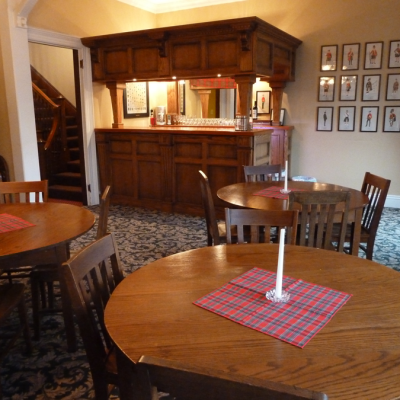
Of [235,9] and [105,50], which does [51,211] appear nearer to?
[105,50]

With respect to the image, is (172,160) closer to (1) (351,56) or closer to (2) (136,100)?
(2) (136,100)

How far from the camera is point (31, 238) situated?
2.05 m

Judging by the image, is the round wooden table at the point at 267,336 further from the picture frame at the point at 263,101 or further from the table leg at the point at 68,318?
the picture frame at the point at 263,101

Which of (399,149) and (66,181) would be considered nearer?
(399,149)

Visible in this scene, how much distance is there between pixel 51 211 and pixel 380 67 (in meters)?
4.85

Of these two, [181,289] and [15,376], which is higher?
[181,289]

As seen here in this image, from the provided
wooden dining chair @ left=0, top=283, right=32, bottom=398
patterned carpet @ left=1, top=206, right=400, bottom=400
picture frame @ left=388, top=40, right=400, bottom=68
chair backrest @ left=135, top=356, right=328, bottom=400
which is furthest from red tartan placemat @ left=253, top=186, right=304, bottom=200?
picture frame @ left=388, top=40, right=400, bottom=68

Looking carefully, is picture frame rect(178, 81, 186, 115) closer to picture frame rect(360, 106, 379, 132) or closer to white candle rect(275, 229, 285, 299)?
picture frame rect(360, 106, 379, 132)

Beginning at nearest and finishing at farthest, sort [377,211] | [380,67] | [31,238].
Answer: [31,238], [377,211], [380,67]

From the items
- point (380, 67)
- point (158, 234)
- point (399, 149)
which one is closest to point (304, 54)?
point (380, 67)

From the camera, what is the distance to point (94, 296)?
1.48 m

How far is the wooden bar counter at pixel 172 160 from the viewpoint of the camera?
474cm

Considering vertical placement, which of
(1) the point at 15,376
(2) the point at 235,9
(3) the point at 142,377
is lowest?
(1) the point at 15,376

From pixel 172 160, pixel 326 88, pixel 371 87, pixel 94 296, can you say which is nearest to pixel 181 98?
pixel 172 160
